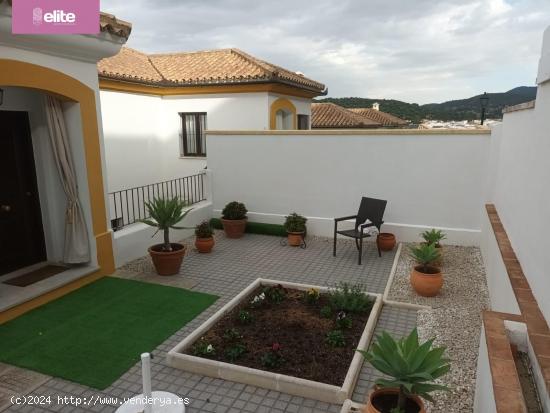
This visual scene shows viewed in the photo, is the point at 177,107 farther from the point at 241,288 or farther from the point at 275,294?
the point at 275,294

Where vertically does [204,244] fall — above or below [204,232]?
below

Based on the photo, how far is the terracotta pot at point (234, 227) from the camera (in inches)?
362

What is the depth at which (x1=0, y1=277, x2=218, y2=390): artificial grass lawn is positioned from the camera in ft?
13.9

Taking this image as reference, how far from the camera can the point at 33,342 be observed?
15.3 feet

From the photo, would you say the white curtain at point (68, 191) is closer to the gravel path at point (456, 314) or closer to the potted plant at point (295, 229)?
the potted plant at point (295, 229)

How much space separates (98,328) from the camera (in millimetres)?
5027

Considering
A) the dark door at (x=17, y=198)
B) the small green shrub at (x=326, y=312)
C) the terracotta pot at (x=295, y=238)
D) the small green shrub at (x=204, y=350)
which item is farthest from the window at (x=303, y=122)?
the small green shrub at (x=204, y=350)

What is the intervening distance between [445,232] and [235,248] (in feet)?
14.5

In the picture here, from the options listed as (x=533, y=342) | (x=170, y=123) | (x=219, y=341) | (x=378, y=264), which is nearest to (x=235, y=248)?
(x=378, y=264)

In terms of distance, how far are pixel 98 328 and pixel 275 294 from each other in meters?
2.35

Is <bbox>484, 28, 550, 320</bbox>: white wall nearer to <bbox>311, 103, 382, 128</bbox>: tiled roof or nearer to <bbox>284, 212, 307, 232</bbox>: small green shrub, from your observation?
<bbox>284, 212, 307, 232</bbox>: small green shrub

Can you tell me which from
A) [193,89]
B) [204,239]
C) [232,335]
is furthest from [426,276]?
[193,89]

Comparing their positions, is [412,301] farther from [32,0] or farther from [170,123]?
[170,123]

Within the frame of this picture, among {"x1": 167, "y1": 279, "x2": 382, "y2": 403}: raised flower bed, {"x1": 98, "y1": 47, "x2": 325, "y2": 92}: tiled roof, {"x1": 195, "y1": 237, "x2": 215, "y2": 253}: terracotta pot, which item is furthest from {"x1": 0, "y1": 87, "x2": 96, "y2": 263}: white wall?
{"x1": 98, "y1": 47, "x2": 325, "y2": 92}: tiled roof
